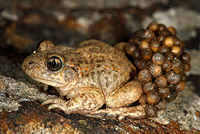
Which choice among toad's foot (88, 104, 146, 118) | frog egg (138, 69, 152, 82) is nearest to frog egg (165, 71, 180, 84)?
frog egg (138, 69, 152, 82)

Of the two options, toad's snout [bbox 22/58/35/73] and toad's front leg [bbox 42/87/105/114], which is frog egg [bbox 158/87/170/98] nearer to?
toad's front leg [bbox 42/87/105/114]

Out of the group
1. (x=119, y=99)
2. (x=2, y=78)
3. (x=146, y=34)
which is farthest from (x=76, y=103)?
(x=146, y=34)

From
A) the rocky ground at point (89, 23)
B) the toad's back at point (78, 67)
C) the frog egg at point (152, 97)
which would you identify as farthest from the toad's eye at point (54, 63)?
the frog egg at point (152, 97)

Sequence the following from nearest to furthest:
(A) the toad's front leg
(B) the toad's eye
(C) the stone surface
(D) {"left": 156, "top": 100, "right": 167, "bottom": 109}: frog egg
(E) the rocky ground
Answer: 1. (C) the stone surface
2. (A) the toad's front leg
3. (B) the toad's eye
4. (D) {"left": 156, "top": 100, "right": 167, "bottom": 109}: frog egg
5. (E) the rocky ground

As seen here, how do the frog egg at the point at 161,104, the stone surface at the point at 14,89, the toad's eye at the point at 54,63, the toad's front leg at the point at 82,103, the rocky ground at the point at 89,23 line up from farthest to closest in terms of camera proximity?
the rocky ground at the point at 89,23 < the frog egg at the point at 161,104 < the toad's eye at the point at 54,63 < the toad's front leg at the point at 82,103 < the stone surface at the point at 14,89

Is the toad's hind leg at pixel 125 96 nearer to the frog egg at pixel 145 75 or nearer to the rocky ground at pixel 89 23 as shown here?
the frog egg at pixel 145 75

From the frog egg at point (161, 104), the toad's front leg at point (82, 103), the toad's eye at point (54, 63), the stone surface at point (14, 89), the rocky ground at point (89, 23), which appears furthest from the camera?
the rocky ground at point (89, 23)
